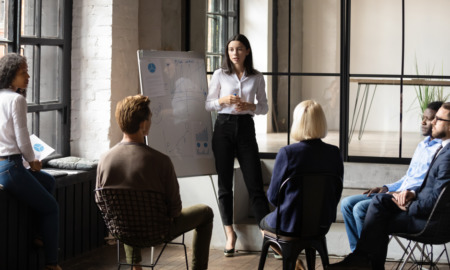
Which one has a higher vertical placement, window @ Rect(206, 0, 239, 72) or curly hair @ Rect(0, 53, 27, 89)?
window @ Rect(206, 0, 239, 72)

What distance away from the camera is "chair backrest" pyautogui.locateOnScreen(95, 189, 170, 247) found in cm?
407

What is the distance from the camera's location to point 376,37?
23.3 ft

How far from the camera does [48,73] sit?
608 centimetres

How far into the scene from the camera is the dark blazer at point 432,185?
4457 millimetres

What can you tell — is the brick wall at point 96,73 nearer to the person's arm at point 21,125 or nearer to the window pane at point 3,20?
the window pane at point 3,20

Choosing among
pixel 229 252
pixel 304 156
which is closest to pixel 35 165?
pixel 304 156

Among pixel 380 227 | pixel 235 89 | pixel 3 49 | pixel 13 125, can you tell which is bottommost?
pixel 380 227

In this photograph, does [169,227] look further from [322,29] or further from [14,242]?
[322,29]

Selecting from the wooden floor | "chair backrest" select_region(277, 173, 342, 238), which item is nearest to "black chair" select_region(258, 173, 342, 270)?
"chair backrest" select_region(277, 173, 342, 238)

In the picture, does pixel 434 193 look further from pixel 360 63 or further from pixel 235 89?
pixel 360 63

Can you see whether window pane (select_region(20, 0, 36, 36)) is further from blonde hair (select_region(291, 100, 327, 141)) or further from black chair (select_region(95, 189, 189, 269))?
blonde hair (select_region(291, 100, 327, 141))

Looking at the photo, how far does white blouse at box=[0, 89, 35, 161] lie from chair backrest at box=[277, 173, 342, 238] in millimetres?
1644

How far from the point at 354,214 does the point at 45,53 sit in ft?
9.37

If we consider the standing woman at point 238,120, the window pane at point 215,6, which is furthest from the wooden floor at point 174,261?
the window pane at point 215,6
